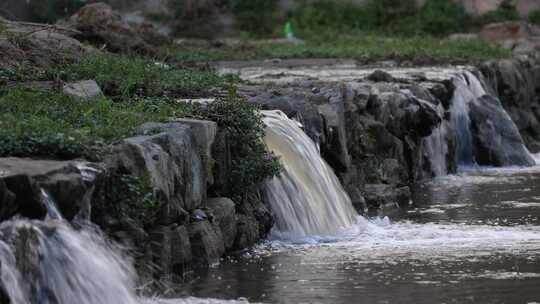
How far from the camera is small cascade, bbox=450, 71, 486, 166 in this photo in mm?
26094

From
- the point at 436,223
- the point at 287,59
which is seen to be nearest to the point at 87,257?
the point at 436,223

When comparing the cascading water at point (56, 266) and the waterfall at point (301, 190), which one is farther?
the waterfall at point (301, 190)

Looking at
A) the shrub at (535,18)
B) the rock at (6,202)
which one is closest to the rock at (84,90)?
the rock at (6,202)

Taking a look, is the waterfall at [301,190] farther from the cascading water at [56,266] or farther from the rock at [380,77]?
the rock at [380,77]

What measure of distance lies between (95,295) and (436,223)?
7.23 meters

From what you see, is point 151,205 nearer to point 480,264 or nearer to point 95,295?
point 95,295

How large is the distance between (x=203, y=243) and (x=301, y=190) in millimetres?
2787

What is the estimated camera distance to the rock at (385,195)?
1905cm

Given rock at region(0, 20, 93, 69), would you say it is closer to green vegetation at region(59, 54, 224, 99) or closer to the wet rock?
green vegetation at region(59, 54, 224, 99)

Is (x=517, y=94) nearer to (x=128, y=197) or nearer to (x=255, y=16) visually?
(x=255, y=16)

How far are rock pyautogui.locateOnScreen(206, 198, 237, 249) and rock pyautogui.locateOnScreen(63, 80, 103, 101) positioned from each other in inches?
79.0

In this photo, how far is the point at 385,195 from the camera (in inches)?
760

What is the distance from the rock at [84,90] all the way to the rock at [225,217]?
201cm

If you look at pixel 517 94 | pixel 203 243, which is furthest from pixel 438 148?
pixel 203 243
